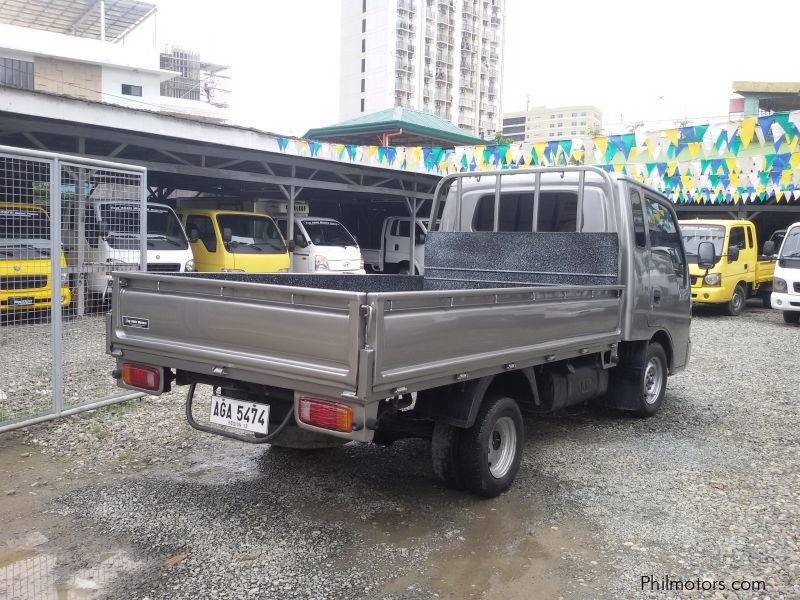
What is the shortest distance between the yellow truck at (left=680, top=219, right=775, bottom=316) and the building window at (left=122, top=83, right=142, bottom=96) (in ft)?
105

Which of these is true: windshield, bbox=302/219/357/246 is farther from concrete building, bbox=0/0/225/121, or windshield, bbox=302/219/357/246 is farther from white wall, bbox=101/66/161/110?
white wall, bbox=101/66/161/110

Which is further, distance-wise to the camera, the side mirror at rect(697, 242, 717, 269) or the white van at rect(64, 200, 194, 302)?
the side mirror at rect(697, 242, 717, 269)

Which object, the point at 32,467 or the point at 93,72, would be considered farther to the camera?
the point at 93,72

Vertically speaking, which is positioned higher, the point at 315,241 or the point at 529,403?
the point at 315,241

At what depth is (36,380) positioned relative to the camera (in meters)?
6.38

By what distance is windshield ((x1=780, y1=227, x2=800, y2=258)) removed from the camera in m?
12.3

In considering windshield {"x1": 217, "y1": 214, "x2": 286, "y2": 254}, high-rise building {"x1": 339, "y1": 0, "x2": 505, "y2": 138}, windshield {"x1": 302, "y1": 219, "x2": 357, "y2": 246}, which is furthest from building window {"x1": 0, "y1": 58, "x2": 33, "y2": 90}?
high-rise building {"x1": 339, "y1": 0, "x2": 505, "y2": 138}

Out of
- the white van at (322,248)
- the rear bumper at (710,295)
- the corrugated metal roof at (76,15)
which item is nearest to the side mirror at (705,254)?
the rear bumper at (710,295)

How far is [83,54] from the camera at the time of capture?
34000 millimetres

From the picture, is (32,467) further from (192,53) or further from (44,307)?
(192,53)

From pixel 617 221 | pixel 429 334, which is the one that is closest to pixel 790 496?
pixel 617 221

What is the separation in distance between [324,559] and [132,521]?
1137mm

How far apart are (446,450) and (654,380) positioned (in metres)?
3.10

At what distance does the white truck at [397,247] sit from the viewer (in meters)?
18.4
